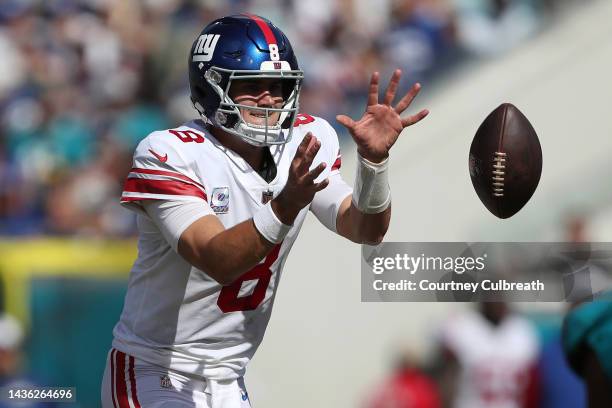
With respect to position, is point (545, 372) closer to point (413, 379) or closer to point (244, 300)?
point (413, 379)

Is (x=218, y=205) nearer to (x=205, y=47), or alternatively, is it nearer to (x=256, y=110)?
Result: (x=256, y=110)

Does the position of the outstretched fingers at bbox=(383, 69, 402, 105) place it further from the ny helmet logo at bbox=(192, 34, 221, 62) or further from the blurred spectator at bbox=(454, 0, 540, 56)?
the blurred spectator at bbox=(454, 0, 540, 56)

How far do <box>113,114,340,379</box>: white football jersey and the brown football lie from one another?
2.59ft

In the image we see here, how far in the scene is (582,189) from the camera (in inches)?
267

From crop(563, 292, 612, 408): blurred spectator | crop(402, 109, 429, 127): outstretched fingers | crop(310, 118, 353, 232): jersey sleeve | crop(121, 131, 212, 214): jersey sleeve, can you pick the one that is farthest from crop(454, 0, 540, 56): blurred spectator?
crop(563, 292, 612, 408): blurred spectator

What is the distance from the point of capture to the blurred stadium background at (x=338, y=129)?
6.05 meters

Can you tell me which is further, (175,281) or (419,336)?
(419,336)

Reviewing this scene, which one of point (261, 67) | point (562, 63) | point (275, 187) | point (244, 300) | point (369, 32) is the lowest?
point (244, 300)

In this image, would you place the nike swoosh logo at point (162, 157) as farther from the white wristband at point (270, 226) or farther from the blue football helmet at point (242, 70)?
the white wristband at point (270, 226)

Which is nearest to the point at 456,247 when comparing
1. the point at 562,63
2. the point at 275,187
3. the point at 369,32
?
the point at 562,63

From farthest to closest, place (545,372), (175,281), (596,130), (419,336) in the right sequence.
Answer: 1. (596,130)
2. (419,336)
3. (545,372)
4. (175,281)

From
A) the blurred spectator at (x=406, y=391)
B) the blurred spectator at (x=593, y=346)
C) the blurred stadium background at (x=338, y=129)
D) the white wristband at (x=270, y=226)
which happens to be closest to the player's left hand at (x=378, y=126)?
the white wristband at (x=270, y=226)

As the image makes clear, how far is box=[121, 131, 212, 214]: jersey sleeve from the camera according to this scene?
10.0 feet

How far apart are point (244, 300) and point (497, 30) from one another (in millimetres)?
4702
